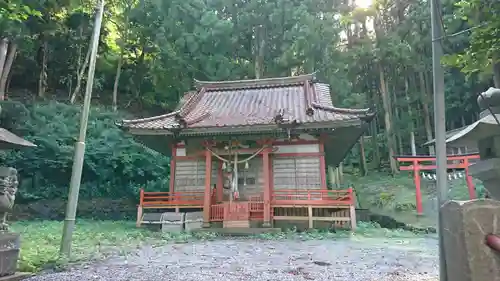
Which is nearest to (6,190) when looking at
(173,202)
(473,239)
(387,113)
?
(473,239)

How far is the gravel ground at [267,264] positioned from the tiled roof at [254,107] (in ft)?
15.7

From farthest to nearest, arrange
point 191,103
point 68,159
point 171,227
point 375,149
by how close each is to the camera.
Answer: point 375,149, point 68,159, point 191,103, point 171,227

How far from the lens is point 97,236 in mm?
9727

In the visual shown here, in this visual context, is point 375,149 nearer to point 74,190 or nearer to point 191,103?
point 191,103

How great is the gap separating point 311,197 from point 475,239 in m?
10.6

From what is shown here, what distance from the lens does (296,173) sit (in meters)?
13.0

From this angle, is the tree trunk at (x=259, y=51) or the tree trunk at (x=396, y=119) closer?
the tree trunk at (x=259, y=51)

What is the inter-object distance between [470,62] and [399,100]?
87.6 feet

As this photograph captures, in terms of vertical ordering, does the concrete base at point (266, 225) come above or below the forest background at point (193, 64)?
below

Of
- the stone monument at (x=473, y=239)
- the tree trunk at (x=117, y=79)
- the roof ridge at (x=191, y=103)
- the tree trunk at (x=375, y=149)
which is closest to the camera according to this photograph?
the stone monument at (x=473, y=239)

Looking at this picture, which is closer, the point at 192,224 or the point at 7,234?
the point at 7,234

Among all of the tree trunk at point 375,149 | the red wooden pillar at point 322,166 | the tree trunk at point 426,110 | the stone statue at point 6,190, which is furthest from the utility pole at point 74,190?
the tree trunk at point 426,110

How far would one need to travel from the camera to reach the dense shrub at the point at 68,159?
17688 mm

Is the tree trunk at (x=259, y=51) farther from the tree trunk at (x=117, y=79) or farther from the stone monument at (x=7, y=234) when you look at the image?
the stone monument at (x=7, y=234)
